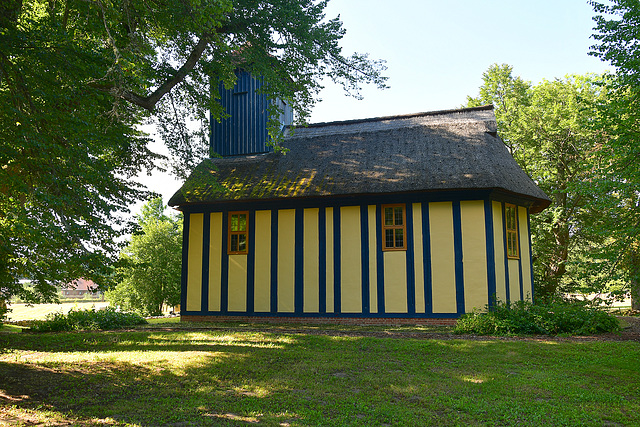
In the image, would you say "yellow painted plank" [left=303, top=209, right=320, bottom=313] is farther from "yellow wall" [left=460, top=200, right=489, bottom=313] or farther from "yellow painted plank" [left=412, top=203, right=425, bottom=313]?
"yellow wall" [left=460, top=200, right=489, bottom=313]

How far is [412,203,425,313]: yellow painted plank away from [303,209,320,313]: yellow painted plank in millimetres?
3282

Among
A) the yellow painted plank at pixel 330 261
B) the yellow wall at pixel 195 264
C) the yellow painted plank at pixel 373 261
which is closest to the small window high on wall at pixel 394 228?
the yellow painted plank at pixel 373 261

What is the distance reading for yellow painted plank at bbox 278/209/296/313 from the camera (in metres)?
15.5

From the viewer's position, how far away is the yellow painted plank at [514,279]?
47.6ft

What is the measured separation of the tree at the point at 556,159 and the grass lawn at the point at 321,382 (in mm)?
13870

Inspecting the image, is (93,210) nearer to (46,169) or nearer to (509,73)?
(46,169)

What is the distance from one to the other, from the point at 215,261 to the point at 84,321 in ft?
15.1

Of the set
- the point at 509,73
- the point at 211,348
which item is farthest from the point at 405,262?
the point at 509,73

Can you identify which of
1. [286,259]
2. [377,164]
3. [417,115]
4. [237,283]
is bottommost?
[237,283]

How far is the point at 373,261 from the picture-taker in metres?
14.7

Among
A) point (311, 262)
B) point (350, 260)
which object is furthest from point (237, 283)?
point (350, 260)

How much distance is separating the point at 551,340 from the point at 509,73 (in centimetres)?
2189

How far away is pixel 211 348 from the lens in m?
9.52

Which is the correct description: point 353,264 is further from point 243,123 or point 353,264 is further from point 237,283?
point 243,123
